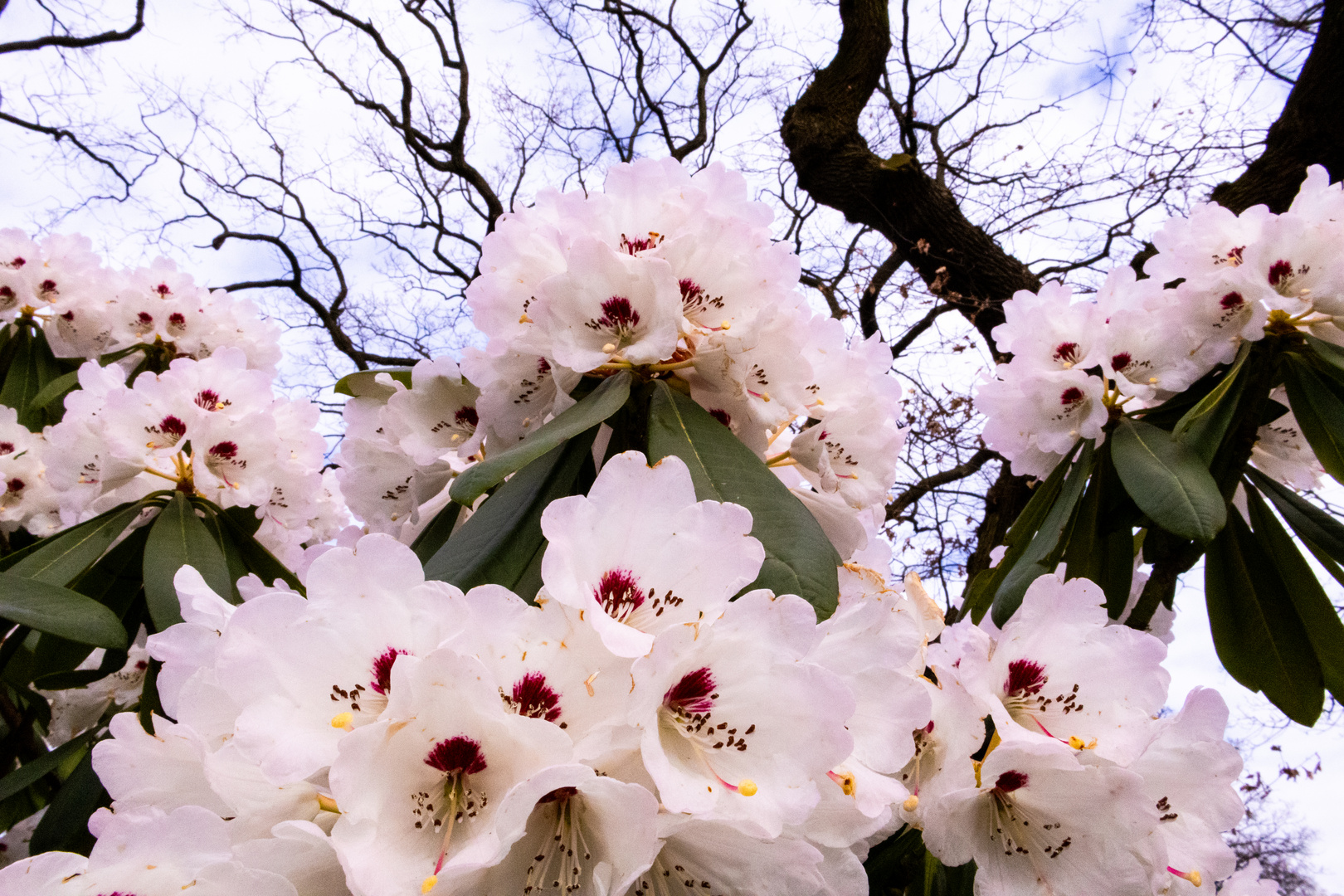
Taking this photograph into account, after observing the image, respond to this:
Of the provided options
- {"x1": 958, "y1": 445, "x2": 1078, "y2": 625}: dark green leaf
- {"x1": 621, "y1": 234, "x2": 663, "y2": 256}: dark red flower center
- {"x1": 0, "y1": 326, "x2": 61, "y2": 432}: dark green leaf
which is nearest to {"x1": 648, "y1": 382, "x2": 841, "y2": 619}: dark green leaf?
{"x1": 621, "y1": 234, "x2": 663, "y2": 256}: dark red flower center

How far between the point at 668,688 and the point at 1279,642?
1.47 meters

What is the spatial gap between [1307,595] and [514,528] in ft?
4.68

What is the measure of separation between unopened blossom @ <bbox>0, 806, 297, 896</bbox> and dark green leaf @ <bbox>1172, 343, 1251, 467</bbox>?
135 centimetres

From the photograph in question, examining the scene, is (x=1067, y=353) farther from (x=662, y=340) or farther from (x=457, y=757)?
(x=457, y=757)

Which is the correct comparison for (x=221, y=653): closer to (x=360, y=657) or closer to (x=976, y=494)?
(x=360, y=657)

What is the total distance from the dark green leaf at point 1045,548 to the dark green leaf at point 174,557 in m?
1.21

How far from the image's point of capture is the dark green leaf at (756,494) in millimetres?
632

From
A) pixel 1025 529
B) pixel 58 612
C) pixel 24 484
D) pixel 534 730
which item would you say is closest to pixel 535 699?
pixel 534 730

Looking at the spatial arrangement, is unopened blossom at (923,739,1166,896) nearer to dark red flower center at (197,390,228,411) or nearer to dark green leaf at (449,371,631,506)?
dark green leaf at (449,371,631,506)

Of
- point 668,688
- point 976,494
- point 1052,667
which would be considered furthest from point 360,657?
point 976,494

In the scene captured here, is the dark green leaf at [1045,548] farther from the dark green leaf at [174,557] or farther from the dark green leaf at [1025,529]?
the dark green leaf at [174,557]

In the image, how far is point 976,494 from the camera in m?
4.53

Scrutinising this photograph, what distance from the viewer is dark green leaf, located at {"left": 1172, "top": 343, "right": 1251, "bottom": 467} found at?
4.07 ft

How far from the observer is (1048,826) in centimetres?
71
